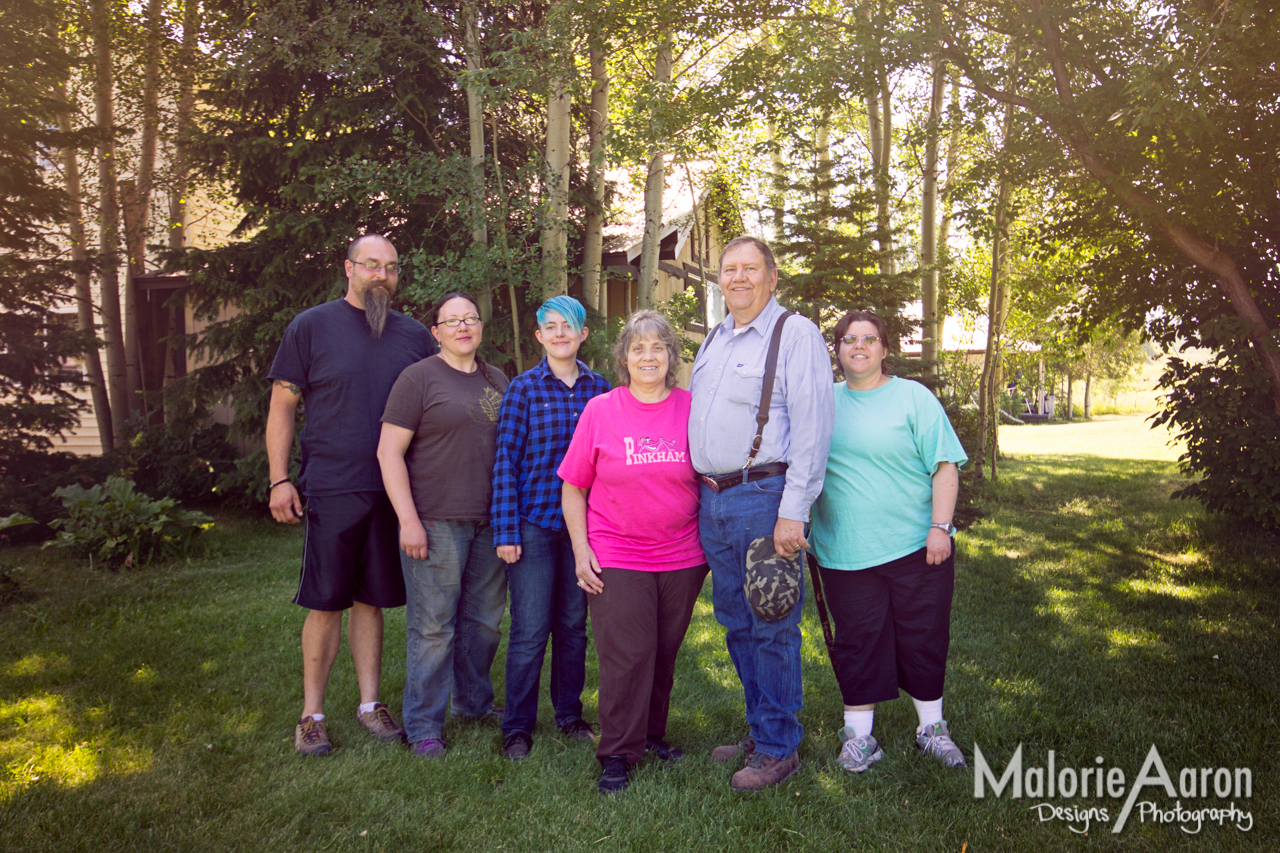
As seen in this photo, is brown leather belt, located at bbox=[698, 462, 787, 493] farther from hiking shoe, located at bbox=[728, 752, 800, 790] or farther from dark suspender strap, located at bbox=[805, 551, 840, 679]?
hiking shoe, located at bbox=[728, 752, 800, 790]

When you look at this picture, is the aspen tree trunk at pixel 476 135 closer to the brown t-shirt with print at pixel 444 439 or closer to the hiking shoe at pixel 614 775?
the brown t-shirt with print at pixel 444 439

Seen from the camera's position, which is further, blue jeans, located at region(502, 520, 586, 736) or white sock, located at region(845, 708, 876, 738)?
blue jeans, located at region(502, 520, 586, 736)

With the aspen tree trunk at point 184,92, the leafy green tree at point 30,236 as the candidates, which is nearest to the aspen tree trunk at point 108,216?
the aspen tree trunk at point 184,92

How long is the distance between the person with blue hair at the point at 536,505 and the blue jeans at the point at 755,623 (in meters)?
0.77

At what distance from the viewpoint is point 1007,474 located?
53.4 ft

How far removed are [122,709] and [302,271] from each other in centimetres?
709

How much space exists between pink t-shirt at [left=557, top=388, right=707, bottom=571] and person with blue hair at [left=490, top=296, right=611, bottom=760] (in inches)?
12.4

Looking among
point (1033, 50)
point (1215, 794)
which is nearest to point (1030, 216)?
point (1033, 50)

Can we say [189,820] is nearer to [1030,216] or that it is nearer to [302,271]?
[302,271]

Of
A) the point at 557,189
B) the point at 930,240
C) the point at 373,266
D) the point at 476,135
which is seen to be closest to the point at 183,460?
the point at 476,135

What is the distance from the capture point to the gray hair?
3.37 meters

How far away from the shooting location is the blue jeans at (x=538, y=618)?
3.74 metres

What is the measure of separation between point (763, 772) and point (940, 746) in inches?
33.3

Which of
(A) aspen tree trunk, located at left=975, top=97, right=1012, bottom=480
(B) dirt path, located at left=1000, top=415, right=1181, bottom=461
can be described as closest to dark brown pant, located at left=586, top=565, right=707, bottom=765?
(A) aspen tree trunk, located at left=975, top=97, right=1012, bottom=480
